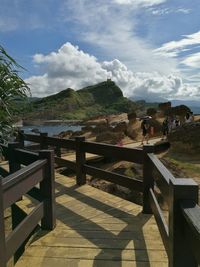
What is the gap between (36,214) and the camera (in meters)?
4.23

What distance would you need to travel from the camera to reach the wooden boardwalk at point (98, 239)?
12.4 ft

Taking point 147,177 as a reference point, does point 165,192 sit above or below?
above

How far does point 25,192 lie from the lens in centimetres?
369

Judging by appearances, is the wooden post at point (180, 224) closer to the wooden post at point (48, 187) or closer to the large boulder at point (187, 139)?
the wooden post at point (48, 187)

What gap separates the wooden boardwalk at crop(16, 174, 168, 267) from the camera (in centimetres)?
379

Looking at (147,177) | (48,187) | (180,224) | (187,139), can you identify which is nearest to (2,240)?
(180,224)

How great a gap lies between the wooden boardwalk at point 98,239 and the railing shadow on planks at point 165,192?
26cm

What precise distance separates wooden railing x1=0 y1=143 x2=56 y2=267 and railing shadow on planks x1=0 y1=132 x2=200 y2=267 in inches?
8.3

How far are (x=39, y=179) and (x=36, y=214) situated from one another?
422mm

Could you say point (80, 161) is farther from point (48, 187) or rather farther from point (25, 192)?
point (25, 192)

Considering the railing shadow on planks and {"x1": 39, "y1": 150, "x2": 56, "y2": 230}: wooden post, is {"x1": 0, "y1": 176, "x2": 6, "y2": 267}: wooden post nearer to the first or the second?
the railing shadow on planks

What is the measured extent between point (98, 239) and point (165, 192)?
1496mm

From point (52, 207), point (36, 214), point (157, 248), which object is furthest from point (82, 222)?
point (157, 248)

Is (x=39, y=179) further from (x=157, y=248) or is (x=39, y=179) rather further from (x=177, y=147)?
(x=177, y=147)
